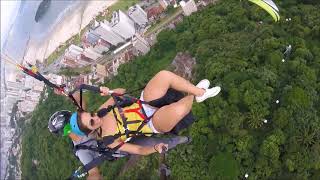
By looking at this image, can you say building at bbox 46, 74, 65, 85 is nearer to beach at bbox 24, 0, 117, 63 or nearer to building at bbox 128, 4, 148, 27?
beach at bbox 24, 0, 117, 63

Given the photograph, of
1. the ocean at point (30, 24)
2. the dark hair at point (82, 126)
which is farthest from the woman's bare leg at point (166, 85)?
the ocean at point (30, 24)

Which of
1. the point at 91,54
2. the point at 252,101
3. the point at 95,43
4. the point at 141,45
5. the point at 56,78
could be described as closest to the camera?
the point at 252,101

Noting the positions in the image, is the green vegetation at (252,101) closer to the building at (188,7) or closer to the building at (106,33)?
the building at (188,7)

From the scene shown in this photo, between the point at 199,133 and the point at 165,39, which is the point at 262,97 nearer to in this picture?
the point at 199,133

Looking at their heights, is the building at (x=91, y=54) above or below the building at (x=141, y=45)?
above

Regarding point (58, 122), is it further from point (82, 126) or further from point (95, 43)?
point (95, 43)

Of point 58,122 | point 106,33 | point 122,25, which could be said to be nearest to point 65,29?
point 106,33
